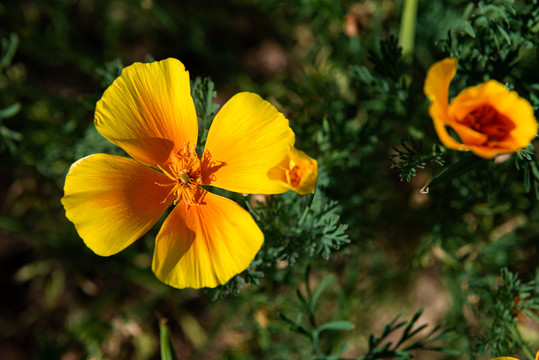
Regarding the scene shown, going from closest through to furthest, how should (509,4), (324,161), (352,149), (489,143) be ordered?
(489,143)
(509,4)
(324,161)
(352,149)

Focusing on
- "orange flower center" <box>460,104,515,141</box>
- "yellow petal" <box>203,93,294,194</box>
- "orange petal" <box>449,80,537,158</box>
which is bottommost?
"yellow petal" <box>203,93,294,194</box>

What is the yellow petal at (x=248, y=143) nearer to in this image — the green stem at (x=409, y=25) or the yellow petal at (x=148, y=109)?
the yellow petal at (x=148, y=109)

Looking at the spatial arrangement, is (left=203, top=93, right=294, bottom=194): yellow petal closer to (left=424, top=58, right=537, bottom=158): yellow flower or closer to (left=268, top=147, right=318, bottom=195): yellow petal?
(left=268, top=147, right=318, bottom=195): yellow petal

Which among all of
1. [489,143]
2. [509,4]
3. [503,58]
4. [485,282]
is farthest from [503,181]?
[489,143]

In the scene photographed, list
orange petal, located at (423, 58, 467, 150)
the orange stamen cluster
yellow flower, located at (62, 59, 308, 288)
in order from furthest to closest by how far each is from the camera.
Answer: the orange stamen cluster < yellow flower, located at (62, 59, 308, 288) < orange petal, located at (423, 58, 467, 150)

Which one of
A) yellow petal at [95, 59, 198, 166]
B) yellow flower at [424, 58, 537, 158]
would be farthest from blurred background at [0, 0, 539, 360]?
yellow flower at [424, 58, 537, 158]

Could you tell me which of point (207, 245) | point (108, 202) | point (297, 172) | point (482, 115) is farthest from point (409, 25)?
point (108, 202)

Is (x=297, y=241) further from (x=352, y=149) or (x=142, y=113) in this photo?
(x=142, y=113)

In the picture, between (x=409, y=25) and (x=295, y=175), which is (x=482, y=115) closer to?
(x=295, y=175)
